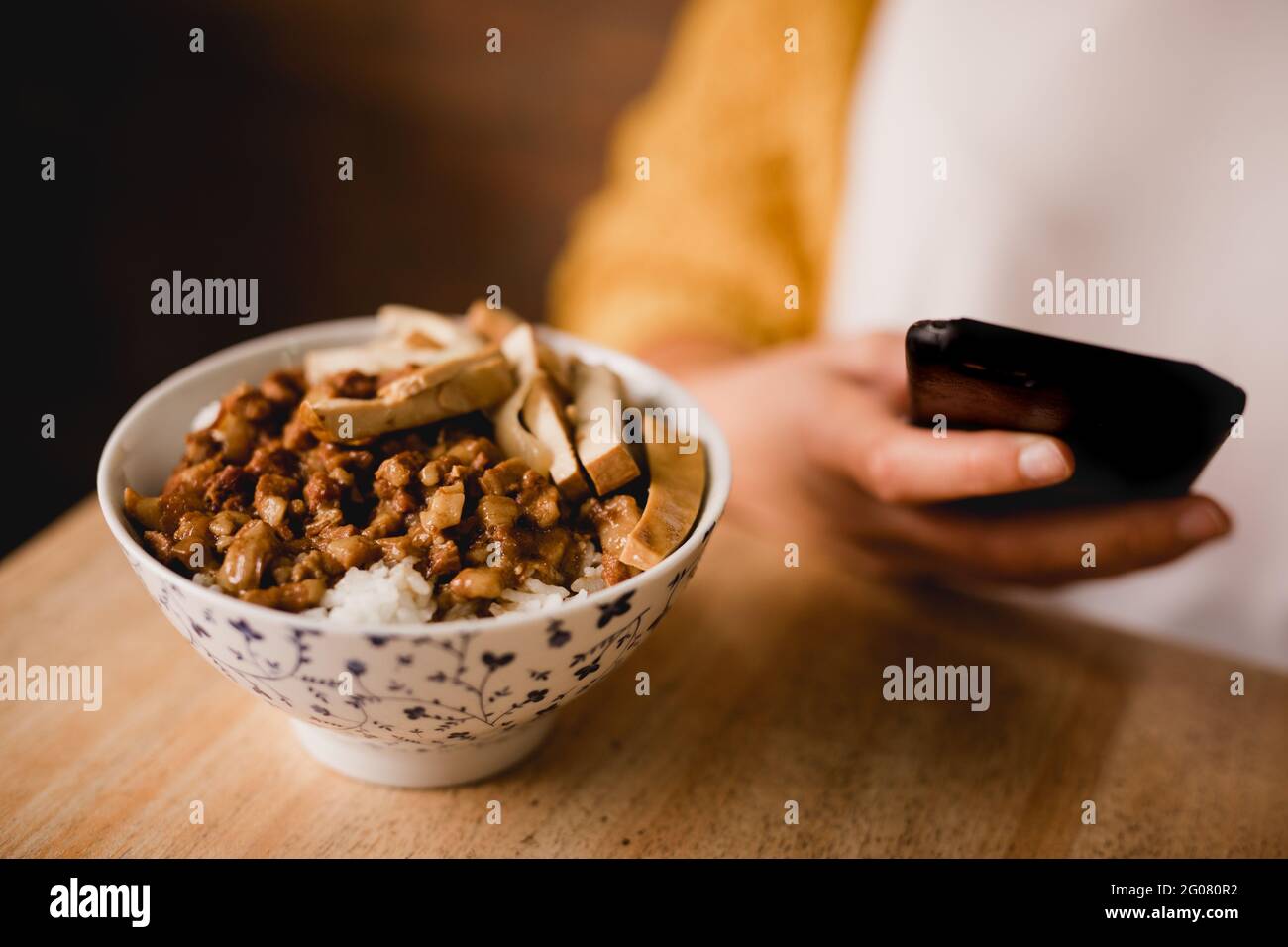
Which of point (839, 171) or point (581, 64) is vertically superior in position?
point (581, 64)

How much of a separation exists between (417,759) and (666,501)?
1.25 ft

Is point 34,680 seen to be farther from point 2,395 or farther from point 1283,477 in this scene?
point 2,395

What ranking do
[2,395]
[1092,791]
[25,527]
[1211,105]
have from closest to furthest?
1. [1092,791]
2. [1211,105]
3. [25,527]
4. [2,395]

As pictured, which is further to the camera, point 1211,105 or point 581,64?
point 581,64

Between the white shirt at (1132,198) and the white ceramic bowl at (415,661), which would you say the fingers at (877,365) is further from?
the white shirt at (1132,198)

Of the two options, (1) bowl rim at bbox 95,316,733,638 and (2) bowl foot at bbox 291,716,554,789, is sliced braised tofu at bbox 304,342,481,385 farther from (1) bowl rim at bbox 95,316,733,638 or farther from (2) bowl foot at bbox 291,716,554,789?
(2) bowl foot at bbox 291,716,554,789

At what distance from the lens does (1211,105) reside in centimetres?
153

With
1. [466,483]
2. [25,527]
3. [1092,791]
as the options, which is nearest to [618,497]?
[466,483]

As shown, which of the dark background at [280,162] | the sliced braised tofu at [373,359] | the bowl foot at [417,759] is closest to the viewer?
the bowl foot at [417,759]

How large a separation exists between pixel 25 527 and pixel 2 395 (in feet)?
1.92

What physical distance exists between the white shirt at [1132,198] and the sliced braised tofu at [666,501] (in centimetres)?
80

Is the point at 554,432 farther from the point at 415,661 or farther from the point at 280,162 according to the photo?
the point at 280,162

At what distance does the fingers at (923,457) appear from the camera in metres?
1.04

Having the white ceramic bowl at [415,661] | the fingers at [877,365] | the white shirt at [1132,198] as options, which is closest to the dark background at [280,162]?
the white shirt at [1132,198]
